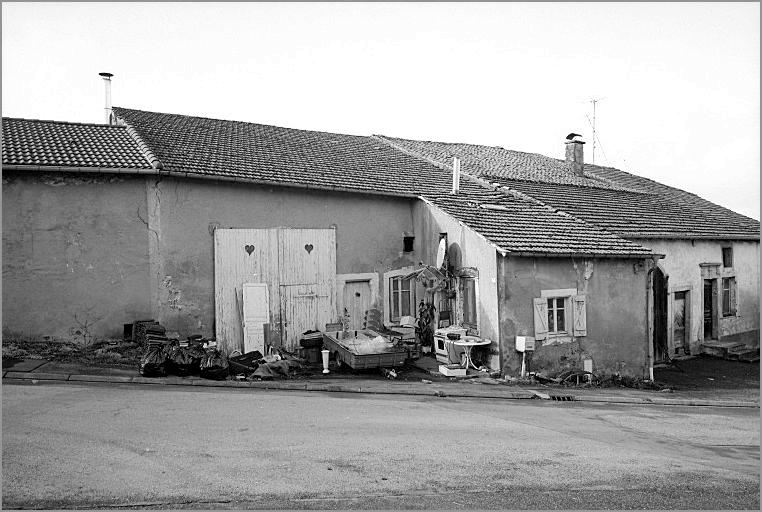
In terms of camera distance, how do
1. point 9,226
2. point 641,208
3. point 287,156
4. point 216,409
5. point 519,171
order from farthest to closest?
point 519,171 < point 641,208 < point 287,156 < point 9,226 < point 216,409

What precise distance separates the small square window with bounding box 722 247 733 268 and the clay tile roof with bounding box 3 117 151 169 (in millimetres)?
18602

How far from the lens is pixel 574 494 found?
692cm

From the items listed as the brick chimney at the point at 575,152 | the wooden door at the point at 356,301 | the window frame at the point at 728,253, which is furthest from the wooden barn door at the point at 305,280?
the brick chimney at the point at 575,152

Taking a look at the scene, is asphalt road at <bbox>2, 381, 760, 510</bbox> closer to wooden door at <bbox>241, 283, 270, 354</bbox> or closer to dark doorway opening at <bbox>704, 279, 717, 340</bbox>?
wooden door at <bbox>241, 283, 270, 354</bbox>

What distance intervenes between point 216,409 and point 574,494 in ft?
17.6

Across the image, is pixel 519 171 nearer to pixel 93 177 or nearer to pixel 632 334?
pixel 632 334

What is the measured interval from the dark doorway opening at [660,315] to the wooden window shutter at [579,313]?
4747mm

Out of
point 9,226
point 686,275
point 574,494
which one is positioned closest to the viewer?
point 574,494

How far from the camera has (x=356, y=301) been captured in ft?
54.9

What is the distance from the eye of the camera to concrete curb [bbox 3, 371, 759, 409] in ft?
36.3

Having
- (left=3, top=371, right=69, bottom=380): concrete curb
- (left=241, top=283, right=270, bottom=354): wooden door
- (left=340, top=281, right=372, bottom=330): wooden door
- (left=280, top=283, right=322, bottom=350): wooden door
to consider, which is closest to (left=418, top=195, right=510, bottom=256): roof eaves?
(left=340, top=281, right=372, bottom=330): wooden door

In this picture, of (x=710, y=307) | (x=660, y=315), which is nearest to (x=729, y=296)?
(x=710, y=307)

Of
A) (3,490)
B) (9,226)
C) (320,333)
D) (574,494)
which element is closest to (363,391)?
(320,333)

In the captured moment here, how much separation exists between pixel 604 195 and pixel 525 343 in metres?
10.2
